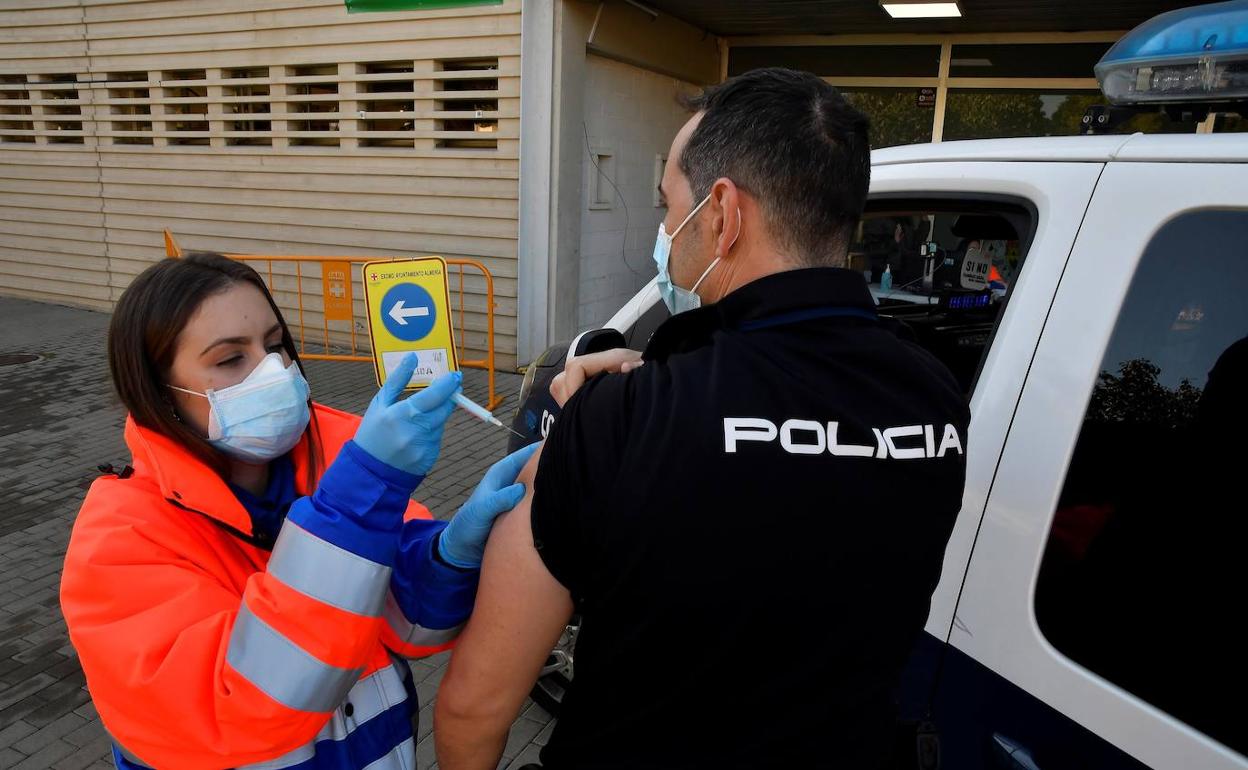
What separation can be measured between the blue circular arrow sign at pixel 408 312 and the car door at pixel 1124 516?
5.21 meters

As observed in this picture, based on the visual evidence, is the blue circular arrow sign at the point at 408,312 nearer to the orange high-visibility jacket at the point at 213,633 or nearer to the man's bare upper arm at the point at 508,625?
the orange high-visibility jacket at the point at 213,633

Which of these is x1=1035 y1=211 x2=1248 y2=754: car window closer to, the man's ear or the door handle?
the door handle

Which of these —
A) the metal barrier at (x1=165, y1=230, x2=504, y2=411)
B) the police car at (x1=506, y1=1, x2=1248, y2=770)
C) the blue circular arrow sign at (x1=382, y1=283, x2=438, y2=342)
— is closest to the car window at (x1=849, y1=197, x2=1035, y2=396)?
the police car at (x1=506, y1=1, x2=1248, y2=770)

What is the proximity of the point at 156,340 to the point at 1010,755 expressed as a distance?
1.74m

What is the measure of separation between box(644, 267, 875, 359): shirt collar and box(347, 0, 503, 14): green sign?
7501mm

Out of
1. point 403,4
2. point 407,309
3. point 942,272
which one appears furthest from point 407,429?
point 403,4

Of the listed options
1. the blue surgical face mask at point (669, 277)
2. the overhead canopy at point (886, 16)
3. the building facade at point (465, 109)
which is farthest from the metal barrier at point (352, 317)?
the blue surgical face mask at point (669, 277)

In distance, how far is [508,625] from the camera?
1.26 metres

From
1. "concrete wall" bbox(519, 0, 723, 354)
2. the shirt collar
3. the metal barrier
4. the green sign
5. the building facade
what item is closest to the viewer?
→ the shirt collar

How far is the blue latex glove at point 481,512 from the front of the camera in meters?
1.33

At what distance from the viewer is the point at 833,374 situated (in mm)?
1121

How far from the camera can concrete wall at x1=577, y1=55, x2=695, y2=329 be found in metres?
8.64

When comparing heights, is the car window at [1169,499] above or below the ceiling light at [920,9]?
below

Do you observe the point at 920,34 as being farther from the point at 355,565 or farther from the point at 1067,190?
the point at 355,565
